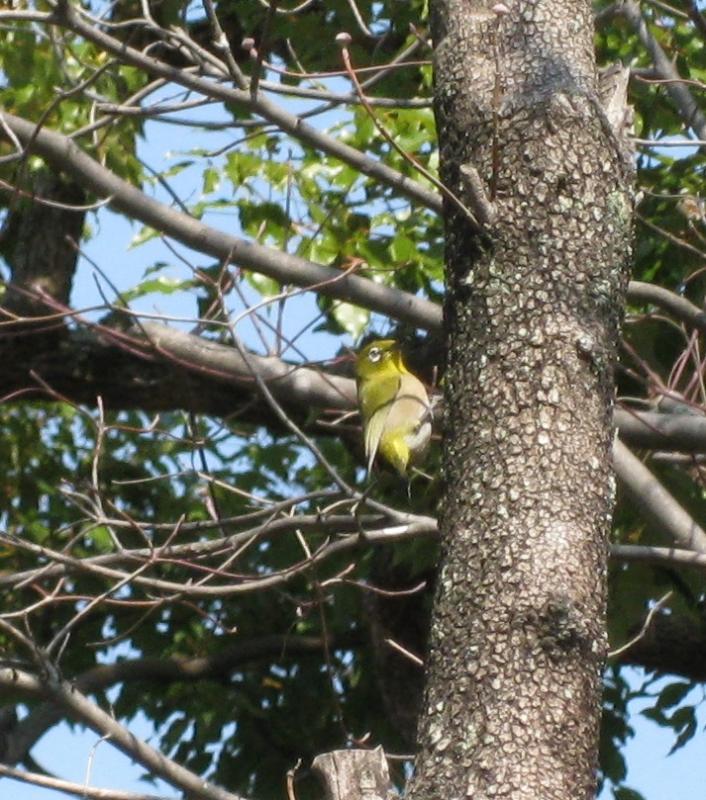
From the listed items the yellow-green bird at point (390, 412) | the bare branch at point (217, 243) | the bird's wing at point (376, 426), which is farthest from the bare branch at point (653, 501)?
the bird's wing at point (376, 426)

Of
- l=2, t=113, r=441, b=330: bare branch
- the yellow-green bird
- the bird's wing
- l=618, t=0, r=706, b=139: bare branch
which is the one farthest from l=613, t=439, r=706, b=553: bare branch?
l=618, t=0, r=706, b=139: bare branch

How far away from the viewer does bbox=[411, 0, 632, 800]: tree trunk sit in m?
2.90

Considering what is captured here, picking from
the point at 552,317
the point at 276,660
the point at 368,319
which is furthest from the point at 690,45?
the point at 552,317

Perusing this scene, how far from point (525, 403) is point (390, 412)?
7.72ft

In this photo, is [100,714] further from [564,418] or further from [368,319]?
[368,319]

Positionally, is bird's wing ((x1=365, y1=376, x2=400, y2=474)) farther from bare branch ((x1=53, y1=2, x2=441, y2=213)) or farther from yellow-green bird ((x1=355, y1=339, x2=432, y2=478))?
bare branch ((x1=53, y1=2, x2=441, y2=213))

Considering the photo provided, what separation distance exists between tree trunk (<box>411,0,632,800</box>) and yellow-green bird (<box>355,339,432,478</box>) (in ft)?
6.40

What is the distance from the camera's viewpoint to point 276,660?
23.5 ft

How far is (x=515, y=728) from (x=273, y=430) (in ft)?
14.5

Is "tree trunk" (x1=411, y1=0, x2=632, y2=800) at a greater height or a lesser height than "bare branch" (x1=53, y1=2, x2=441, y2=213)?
lesser

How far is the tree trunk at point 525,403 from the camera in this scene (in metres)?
2.90

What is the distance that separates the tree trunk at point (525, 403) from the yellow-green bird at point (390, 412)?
1.95m

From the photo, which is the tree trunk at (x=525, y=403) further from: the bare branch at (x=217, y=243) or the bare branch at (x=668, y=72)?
the bare branch at (x=668, y=72)

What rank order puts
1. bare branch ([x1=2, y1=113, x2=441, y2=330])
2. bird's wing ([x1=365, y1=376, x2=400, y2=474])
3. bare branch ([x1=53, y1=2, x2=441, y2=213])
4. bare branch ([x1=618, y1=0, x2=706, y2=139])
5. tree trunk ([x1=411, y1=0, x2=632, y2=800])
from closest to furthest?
tree trunk ([x1=411, y1=0, x2=632, y2=800]) → bare branch ([x1=53, y1=2, x2=441, y2=213]) → bare branch ([x1=2, y1=113, x2=441, y2=330]) → bird's wing ([x1=365, y1=376, x2=400, y2=474]) → bare branch ([x1=618, y1=0, x2=706, y2=139])
